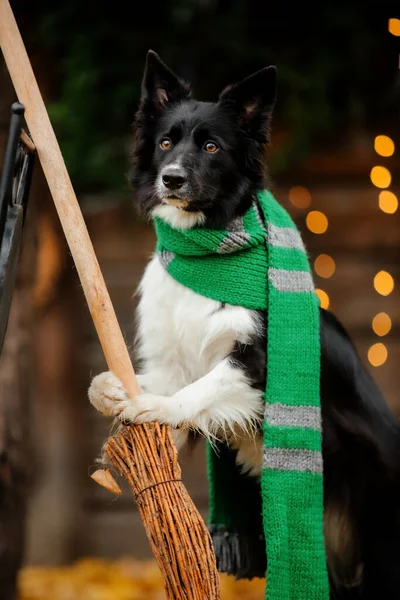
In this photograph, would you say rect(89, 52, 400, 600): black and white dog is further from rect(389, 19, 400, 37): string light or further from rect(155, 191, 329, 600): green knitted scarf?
rect(389, 19, 400, 37): string light

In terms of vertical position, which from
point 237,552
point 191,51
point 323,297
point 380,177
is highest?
point 191,51

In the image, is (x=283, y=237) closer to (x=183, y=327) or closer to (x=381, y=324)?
(x=183, y=327)

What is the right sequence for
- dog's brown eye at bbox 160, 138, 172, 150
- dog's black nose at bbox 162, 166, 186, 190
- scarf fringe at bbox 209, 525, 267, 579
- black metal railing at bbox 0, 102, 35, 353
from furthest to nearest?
scarf fringe at bbox 209, 525, 267, 579 → dog's brown eye at bbox 160, 138, 172, 150 → dog's black nose at bbox 162, 166, 186, 190 → black metal railing at bbox 0, 102, 35, 353

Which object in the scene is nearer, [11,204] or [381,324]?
[11,204]

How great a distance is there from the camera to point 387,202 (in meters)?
3.97

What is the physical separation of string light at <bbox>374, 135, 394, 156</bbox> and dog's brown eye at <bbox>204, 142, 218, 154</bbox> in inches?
72.6

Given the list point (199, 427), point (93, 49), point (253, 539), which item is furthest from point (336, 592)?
point (93, 49)

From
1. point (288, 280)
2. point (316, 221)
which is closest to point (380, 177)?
point (316, 221)

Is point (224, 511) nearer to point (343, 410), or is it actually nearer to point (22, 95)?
point (343, 410)

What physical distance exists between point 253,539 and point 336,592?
305 mm

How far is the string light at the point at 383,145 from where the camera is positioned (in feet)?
12.9

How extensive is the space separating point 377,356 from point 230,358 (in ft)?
6.30

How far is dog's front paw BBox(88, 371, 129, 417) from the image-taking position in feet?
6.94

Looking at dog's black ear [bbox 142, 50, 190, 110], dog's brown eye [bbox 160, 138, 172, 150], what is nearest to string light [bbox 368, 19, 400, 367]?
dog's black ear [bbox 142, 50, 190, 110]
